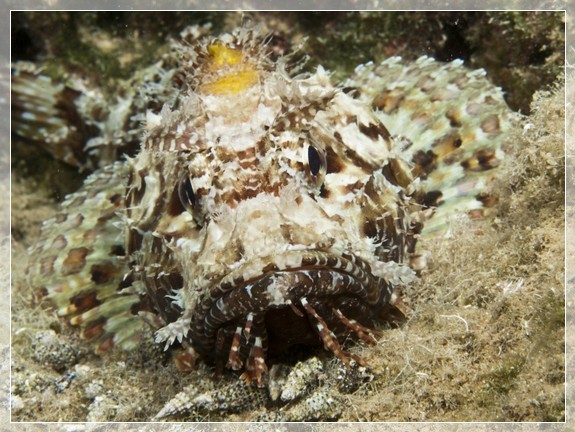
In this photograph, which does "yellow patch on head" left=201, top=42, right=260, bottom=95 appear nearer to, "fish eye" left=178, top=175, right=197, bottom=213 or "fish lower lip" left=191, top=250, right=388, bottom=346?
"fish eye" left=178, top=175, right=197, bottom=213

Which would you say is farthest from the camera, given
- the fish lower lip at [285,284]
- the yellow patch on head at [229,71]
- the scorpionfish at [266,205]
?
the yellow patch on head at [229,71]

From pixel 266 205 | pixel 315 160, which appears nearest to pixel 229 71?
pixel 315 160

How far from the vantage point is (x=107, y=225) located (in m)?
5.15

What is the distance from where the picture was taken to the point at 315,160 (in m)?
3.63

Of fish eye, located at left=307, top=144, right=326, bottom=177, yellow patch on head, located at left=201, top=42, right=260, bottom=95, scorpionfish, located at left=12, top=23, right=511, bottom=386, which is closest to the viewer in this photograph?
scorpionfish, located at left=12, top=23, right=511, bottom=386

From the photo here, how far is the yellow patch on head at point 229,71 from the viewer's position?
13.1 ft

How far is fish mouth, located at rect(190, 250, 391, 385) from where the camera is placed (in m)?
3.02

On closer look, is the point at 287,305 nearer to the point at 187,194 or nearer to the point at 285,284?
the point at 285,284

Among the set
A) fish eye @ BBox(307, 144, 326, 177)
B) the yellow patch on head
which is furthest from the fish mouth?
the yellow patch on head

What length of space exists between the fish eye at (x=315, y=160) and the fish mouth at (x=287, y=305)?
2.19 ft

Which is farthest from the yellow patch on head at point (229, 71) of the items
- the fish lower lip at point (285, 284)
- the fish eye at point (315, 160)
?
the fish lower lip at point (285, 284)

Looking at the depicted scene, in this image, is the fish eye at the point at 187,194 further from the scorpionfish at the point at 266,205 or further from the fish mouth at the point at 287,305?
the fish mouth at the point at 287,305

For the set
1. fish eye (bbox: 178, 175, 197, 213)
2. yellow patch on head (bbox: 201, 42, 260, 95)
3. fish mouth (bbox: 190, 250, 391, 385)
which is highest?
yellow patch on head (bbox: 201, 42, 260, 95)

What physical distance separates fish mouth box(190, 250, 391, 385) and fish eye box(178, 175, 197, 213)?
71 centimetres
